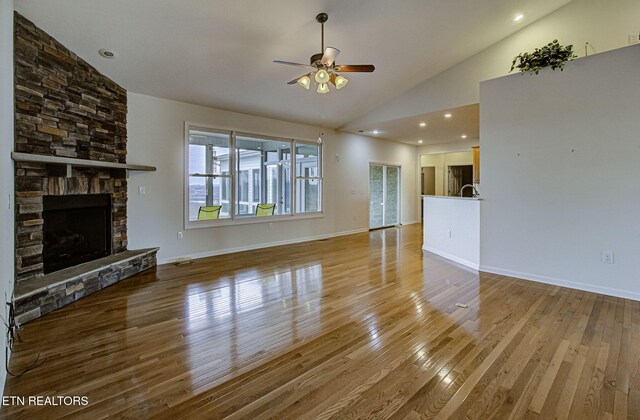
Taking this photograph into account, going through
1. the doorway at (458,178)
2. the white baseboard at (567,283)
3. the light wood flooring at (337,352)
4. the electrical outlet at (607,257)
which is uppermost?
the doorway at (458,178)

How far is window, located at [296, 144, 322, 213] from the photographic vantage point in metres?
7.23

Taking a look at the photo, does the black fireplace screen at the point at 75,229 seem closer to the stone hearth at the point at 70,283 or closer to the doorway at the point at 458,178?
the stone hearth at the point at 70,283

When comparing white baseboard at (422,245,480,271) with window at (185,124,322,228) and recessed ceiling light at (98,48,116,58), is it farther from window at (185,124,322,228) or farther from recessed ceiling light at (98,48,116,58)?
recessed ceiling light at (98,48,116,58)

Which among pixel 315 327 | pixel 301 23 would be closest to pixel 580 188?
pixel 315 327

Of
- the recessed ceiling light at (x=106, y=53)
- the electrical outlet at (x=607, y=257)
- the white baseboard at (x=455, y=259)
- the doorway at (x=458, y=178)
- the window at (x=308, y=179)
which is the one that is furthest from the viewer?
the doorway at (x=458, y=178)

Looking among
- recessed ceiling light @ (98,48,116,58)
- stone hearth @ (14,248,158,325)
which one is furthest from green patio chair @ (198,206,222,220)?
recessed ceiling light @ (98,48,116,58)

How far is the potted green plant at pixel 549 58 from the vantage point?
149 inches

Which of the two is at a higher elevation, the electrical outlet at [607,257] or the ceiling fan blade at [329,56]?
the ceiling fan blade at [329,56]

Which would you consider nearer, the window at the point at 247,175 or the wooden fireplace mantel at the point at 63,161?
the wooden fireplace mantel at the point at 63,161

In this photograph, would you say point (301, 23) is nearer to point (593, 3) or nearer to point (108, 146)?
point (108, 146)

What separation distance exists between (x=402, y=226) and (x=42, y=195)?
868 cm

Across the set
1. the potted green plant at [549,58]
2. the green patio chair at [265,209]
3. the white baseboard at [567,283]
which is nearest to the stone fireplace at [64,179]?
the green patio chair at [265,209]

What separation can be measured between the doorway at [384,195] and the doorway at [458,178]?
9.53ft

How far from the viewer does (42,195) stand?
130 inches
